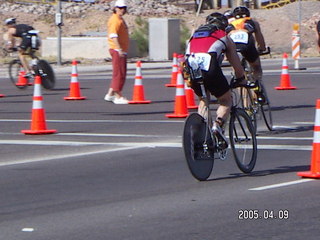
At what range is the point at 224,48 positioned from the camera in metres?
10.2

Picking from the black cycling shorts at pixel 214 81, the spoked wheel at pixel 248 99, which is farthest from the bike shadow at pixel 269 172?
the spoked wheel at pixel 248 99

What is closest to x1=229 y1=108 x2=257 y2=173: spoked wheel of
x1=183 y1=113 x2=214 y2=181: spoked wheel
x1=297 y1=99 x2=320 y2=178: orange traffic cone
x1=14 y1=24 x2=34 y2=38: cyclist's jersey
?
x1=183 y1=113 x2=214 y2=181: spoked wheel

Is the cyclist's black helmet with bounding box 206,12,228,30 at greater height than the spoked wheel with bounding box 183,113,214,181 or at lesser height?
greater

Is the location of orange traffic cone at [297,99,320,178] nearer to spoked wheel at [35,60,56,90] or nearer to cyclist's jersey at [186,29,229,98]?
cyclist's jersey at [186,29,229,98]

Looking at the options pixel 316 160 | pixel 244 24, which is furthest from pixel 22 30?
pixel 316 160

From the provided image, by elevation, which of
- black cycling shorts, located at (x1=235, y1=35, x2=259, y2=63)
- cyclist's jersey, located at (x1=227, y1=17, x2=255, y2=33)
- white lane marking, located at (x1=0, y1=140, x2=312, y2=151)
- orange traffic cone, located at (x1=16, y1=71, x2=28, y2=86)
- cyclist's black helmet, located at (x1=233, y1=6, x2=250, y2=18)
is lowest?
white lane marking, located at (x1=0, y1=140, x2=312, y2=151)

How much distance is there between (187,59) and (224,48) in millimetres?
437

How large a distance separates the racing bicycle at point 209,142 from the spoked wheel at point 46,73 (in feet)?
41.0

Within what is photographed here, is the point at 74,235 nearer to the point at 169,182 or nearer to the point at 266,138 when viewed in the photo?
the point at 169,182

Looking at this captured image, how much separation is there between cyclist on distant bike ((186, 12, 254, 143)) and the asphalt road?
32.8 inches

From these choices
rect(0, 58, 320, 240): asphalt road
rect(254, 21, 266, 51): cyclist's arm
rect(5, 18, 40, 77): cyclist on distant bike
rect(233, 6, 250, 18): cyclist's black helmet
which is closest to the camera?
rect(0, 58, 320, 240): asphalt road

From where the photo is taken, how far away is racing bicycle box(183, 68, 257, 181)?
32.7ft

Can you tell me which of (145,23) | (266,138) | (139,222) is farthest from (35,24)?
(139,222)

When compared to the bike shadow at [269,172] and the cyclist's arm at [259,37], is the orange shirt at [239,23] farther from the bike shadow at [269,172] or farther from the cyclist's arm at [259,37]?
the bike shadow at [269,172]
